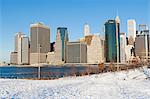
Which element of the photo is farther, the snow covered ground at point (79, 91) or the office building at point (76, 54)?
the office building at point (76, 54)

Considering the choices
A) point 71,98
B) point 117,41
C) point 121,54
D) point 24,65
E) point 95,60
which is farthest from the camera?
point 95,60

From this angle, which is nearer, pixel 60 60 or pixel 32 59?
pixel 32 59

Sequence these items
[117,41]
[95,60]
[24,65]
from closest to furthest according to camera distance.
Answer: [117,41], [24,65], [95,60]

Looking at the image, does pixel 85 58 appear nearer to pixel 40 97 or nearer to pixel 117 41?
pixel 117 41

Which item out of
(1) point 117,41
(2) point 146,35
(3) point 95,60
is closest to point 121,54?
(1) point 117,41

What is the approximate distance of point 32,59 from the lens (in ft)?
458

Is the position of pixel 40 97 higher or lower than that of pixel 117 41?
lower

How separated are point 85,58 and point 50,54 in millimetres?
26888

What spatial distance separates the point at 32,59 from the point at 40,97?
12750cm

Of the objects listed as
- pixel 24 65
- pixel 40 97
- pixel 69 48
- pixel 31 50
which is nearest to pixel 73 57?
pixel 69 48

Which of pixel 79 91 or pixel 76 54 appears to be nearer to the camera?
pixel 79 91

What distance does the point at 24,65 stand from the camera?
159125mm

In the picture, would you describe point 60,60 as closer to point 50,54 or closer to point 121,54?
point 50,54

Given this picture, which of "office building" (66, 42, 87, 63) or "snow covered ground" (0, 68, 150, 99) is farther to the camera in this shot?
"office building" (66, 42, 87, 63)
